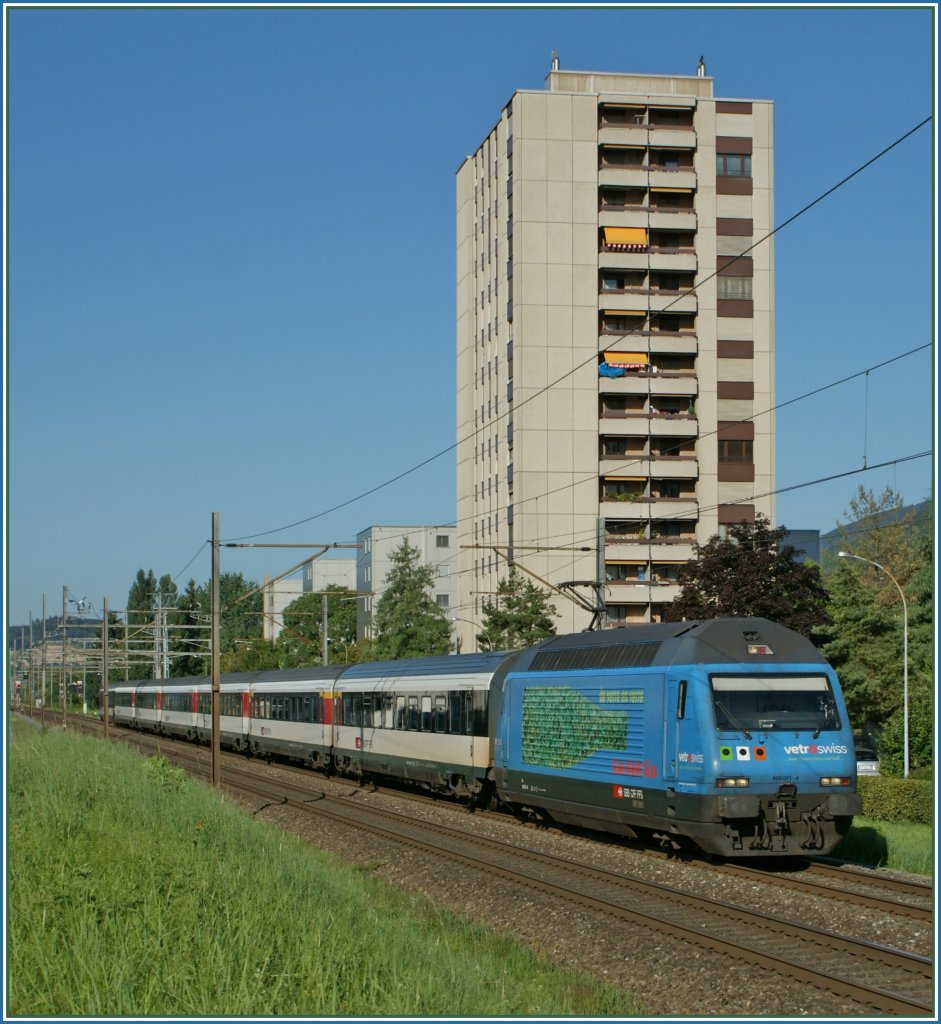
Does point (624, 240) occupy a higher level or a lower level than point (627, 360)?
higher

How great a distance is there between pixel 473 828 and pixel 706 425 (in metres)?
58.9

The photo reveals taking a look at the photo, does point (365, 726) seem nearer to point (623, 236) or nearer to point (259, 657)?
point (623, 236)

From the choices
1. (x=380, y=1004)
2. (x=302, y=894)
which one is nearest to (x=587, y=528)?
(x=302, y=894)

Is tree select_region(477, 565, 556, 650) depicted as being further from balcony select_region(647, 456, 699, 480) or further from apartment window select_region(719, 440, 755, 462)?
apartment window select_region(719, 440, 755, 462)

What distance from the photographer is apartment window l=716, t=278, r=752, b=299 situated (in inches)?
3337

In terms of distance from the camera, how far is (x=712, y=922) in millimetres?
16031

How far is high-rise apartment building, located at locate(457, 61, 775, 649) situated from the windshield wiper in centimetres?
5839

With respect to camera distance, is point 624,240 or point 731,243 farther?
point 731,243

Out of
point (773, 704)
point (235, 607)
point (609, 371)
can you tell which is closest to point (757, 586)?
point (609, 371)

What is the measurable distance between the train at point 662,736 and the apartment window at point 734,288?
183 ft

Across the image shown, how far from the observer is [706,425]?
83.6 meters

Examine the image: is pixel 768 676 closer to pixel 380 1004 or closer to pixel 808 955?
pixel 808 955

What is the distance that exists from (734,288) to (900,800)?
56.2 meters

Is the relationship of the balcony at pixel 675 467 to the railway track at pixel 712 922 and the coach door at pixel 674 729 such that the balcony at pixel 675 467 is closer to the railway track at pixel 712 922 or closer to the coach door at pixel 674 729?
the railway track at pixel 712 922
